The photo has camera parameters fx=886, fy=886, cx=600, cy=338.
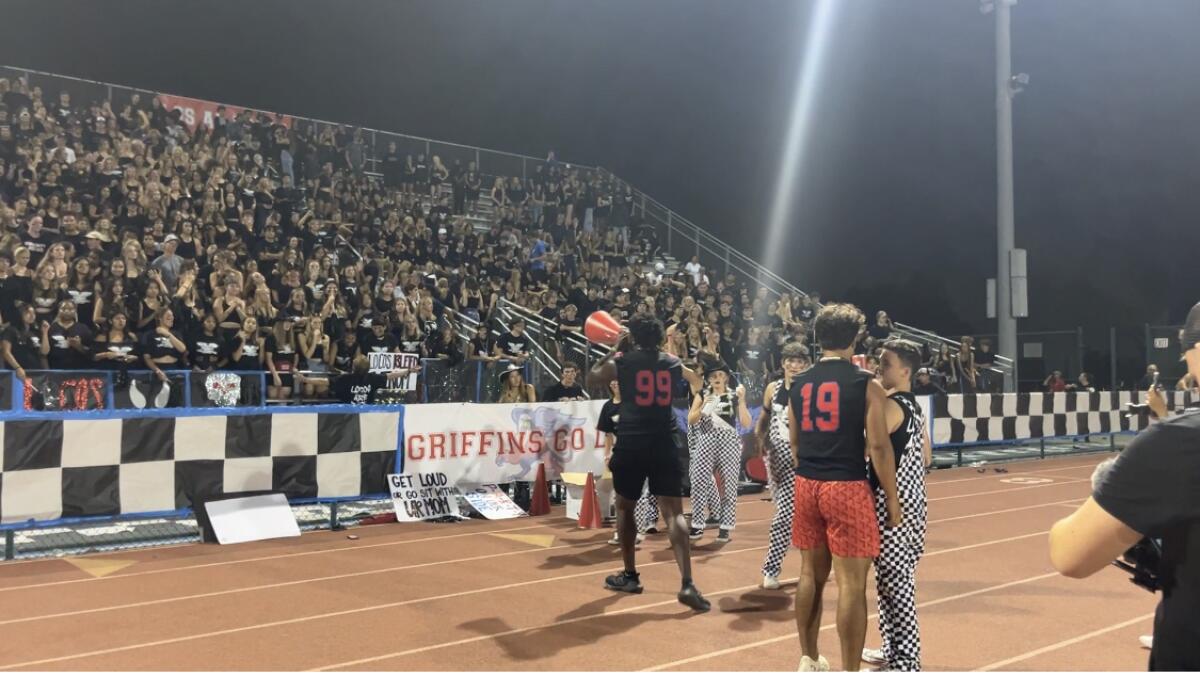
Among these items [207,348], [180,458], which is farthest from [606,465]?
[207,348]

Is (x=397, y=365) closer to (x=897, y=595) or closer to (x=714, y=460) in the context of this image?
(x=714, y=460)

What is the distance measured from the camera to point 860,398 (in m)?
4.20

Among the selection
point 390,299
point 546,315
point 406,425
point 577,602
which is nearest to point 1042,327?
point 546,315

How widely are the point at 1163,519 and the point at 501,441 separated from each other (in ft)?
31.4

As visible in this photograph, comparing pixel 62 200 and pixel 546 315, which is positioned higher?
pixel 62 200

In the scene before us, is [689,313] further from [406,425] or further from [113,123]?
[113,123]

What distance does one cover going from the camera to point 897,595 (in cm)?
428

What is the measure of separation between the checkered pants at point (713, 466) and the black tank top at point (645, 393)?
236cm

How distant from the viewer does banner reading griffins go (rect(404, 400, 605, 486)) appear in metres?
10.4

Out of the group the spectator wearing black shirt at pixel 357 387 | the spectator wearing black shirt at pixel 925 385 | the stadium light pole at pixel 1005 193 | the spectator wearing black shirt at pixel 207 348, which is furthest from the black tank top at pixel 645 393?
the stadium light pole at pixel 1005 193

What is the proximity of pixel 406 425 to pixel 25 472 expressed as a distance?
12.2 feet

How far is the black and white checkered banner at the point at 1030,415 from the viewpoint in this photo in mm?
16188

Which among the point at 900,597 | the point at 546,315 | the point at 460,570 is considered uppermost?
Answer: the point at 546,315

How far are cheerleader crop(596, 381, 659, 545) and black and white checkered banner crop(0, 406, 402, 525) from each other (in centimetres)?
273
